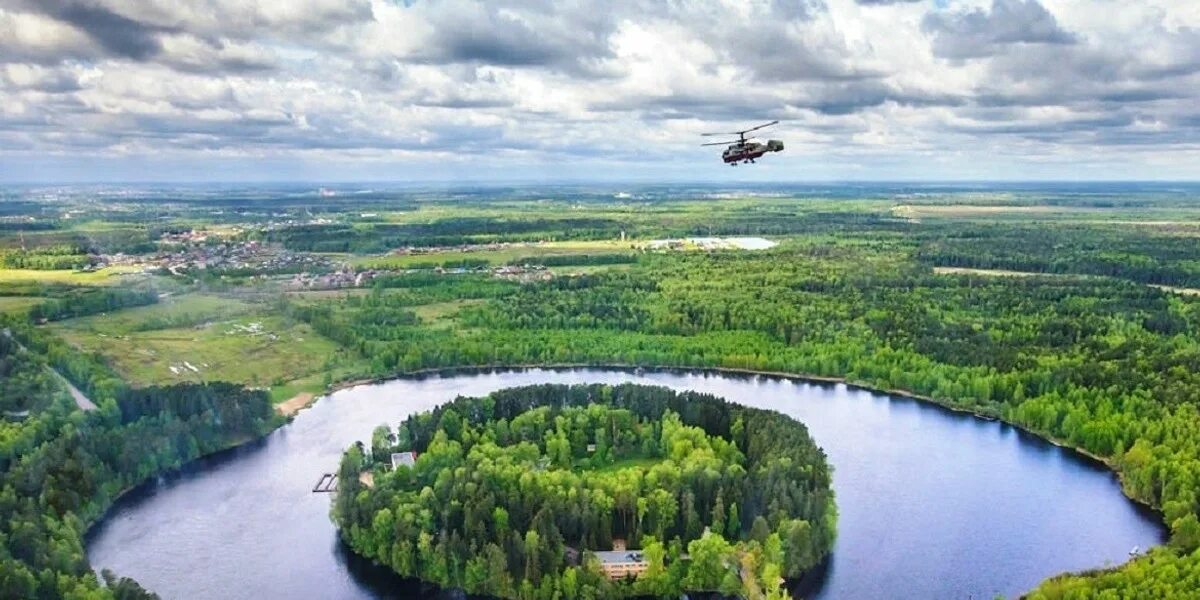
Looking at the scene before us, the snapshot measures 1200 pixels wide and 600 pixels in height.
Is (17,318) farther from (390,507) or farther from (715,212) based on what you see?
(715,212)

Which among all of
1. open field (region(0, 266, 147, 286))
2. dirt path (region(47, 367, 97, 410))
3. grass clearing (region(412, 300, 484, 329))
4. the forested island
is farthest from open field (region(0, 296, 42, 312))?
the forested island

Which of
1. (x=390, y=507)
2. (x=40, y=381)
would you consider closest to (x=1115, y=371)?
(x=390, y=507)

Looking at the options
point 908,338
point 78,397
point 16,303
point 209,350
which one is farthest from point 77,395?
point 908,338

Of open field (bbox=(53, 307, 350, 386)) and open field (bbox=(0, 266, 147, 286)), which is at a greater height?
open field (bbox=(0, 266, 147, 286))

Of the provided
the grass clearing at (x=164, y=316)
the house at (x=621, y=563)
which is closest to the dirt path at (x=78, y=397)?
the grass clearing at (x=164, y=316)

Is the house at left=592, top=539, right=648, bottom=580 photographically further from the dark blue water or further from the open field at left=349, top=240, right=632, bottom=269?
the open field at left=349, top=240, right=632, bottom=269

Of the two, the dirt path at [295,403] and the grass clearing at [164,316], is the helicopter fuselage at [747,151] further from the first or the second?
the grass clearing at [164,316]
